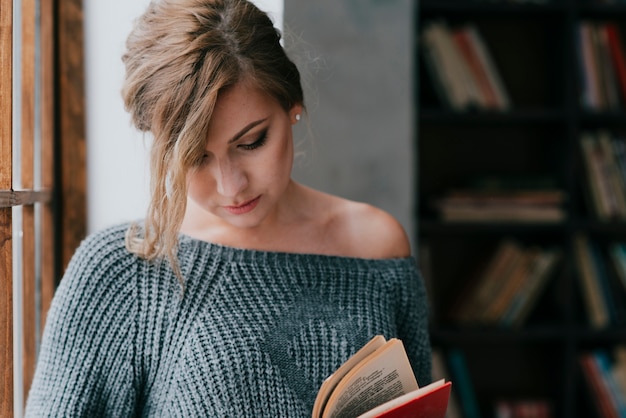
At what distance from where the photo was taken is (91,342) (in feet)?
3.77

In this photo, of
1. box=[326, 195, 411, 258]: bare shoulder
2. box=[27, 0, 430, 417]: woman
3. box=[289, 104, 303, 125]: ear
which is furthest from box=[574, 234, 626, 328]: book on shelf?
box=[289, 104, 303, 125]: ear

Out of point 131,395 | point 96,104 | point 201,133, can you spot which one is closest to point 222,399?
point 131,395

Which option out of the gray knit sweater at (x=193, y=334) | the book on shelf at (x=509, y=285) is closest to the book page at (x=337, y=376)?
the gray knit sweater at (x=193, y=334)

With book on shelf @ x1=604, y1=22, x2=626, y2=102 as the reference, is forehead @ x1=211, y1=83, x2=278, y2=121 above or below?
below

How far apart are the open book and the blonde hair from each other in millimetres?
344

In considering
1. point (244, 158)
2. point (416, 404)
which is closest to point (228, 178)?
point (244, 158)

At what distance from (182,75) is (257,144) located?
0.16 m

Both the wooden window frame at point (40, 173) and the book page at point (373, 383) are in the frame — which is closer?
the book page at point (373, 383)

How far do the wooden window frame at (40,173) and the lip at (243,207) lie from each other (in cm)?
31

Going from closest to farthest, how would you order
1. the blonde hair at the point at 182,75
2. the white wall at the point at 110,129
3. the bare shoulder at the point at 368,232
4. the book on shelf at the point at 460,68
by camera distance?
1. the blonde hair at the point at 182,75
2. the bare shoulder at the point at 368,232
3. the white wall at the point at 110,129
4. the book on shelf at the point at 460,68

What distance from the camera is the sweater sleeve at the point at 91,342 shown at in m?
1.12

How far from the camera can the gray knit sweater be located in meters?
1.14

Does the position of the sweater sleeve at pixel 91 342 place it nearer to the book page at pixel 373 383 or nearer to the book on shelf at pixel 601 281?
the book page at pixel 373 383

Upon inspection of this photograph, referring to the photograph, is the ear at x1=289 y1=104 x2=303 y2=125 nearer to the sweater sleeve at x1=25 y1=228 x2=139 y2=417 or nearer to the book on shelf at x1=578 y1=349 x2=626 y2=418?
the sweater sleeve at x1=25 y1=228 x2=139 y2=417
